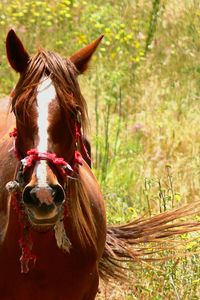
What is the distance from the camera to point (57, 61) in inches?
157

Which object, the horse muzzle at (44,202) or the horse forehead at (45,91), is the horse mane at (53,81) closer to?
the horse forehead at (45,91)

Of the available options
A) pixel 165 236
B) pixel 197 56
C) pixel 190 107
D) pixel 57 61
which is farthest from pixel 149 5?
pixel 57 61

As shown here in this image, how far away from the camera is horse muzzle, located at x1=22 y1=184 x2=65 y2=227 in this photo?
354 centimetres

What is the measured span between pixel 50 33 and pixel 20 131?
6694 mm

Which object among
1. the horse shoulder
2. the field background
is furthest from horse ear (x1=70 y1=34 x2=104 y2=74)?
the field background

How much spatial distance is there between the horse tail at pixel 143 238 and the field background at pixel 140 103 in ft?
0.27

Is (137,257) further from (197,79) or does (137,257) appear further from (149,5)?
(149,5)

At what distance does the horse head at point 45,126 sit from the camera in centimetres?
359

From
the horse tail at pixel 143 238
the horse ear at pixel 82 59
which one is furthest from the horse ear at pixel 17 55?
the horse tail at pixel 143 238

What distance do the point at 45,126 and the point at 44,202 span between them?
1.13ft

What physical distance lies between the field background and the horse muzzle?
5.35 feet

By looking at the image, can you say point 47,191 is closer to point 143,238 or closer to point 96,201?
point 96,201

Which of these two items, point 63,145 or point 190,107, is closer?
point 63,145

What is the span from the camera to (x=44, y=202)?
3547 mm
